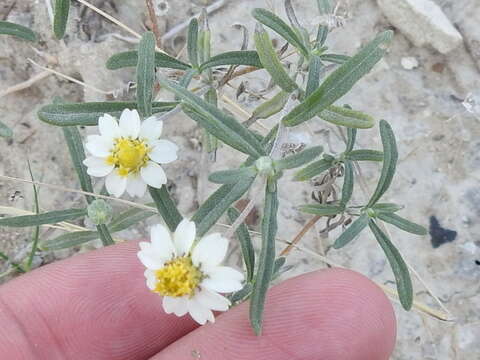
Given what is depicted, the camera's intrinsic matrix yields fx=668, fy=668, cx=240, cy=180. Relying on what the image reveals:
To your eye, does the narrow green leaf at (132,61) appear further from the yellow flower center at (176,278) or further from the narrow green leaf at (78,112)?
the yellow flower center at (176,278)

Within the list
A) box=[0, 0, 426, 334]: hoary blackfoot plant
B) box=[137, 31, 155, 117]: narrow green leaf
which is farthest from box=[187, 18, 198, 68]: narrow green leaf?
box=[137, 31, 155, 117]: narrow green leaf

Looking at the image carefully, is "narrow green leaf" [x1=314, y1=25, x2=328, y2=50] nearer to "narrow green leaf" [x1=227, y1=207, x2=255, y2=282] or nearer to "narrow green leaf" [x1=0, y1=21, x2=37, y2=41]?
"narrow green leaf" [x1=227, y1=207, x2=255, y2=282]

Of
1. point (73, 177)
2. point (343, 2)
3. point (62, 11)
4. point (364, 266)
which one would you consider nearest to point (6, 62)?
point (73, 177)

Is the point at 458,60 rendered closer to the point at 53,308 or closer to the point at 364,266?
the point at 364,266

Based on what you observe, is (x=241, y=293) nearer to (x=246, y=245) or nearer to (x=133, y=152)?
(x=246, y=245)

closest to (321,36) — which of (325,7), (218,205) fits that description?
(325,7)

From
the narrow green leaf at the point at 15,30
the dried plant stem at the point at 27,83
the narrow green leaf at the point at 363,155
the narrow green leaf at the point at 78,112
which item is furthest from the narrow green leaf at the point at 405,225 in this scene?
the dried plant stem at the point at 27,83

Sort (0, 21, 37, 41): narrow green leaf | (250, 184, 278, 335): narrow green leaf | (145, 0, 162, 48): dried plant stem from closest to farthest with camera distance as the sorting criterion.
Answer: (250, 184, 278, 335): narrow green leaf → (0, 21, 37, 41): narrow green leaf → (145, 0, 162, 48): dried plant stem

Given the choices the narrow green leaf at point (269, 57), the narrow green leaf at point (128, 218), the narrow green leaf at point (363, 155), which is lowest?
the narrow green leaf at point (128, 218)
